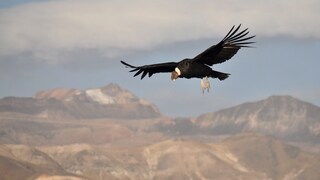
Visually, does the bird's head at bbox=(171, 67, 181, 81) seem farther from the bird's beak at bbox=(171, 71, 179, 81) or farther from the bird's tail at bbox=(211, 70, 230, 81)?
the bird's tail at bbox=(211, 70, 230, 81)

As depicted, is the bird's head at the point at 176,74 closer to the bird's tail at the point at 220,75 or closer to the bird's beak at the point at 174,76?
the bird's beak at the point at 174,76

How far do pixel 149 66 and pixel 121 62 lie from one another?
148cm

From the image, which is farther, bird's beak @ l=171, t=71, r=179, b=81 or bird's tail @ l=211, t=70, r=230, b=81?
bird's tail @ l=211, t=70, r=230, b=81

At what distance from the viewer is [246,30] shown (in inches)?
1270

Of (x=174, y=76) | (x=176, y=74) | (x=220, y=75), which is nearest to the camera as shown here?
(x=174, y=76)

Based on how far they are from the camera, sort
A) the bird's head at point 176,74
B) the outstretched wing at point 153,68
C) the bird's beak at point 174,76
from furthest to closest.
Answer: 1. the outstretched wing at point 153,68
2. the bird's head at point 176,74
3. the bird's beak at point 174,76

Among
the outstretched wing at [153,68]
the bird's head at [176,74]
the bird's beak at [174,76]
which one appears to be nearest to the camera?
the bird's beak at [174,76]

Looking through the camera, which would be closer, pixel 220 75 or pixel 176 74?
pixel 176 74

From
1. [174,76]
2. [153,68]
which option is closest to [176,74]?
[174,76]

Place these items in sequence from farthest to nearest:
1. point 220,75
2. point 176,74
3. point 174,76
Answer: point 220,75 → point 176,74 → point 174,76

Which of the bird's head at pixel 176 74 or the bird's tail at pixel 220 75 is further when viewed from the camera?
the bird's tail at pixel 220 75

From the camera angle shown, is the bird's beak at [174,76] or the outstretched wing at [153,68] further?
the outstretched wing at [153,68]

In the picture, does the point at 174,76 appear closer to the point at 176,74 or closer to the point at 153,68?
the point at 176,74

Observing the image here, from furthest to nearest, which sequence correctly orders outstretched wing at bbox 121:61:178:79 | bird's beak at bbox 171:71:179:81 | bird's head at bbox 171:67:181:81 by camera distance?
outstretched wing at bbox 121:61:178:79 → bird's head at bbox 171:67:181:81 → bird's beak at bbox 171:71:179:81
